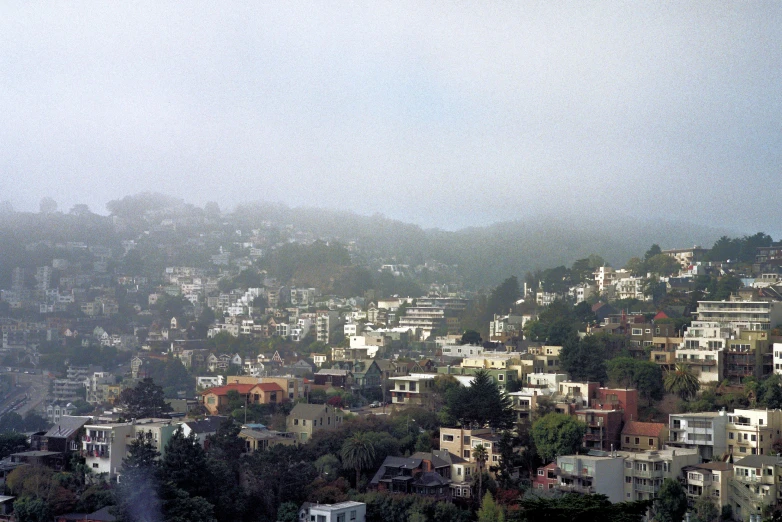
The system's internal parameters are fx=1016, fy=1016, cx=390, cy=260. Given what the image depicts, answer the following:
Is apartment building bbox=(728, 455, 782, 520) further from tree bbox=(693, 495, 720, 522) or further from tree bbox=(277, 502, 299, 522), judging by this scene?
tree bbox=(277, 502, 299, 522)

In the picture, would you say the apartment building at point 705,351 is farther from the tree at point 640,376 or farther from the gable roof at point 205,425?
the gable roof at point 205,425

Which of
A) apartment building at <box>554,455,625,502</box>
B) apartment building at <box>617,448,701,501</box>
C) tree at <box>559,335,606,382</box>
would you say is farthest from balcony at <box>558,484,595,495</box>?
tree at <box>559,335,606,382</box>

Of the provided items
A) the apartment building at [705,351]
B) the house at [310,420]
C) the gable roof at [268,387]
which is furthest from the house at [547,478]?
the gable roof at [268,387]

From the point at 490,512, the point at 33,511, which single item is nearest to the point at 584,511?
the point at 490,512

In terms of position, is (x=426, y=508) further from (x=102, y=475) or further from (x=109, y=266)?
(x=109, y=266)

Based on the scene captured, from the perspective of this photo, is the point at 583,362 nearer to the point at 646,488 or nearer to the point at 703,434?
the point at 703,434

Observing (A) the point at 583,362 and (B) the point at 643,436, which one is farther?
(A) the point at 583,362
